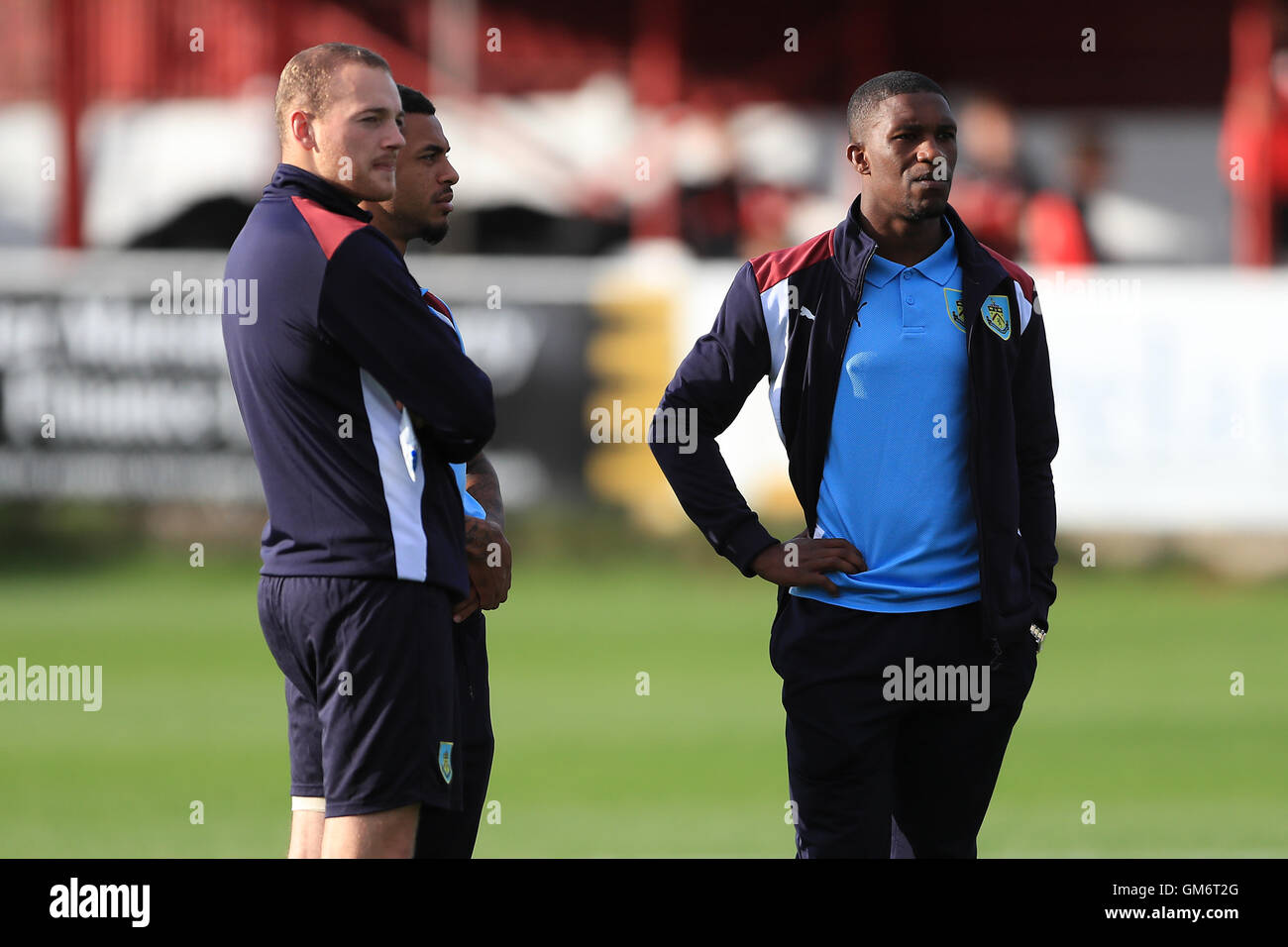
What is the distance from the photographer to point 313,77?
3529mm

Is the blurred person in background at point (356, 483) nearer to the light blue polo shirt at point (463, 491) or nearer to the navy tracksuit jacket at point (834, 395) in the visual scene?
the light blue polo shirt at point (463, 491)

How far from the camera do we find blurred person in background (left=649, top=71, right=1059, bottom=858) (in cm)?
375

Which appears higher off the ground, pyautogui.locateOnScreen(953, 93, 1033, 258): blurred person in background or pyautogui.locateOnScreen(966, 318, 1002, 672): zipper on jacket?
pyautogui.locateOnScreen(953, 93, 1033, 258): blurred person in background

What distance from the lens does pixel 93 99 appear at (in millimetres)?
17719

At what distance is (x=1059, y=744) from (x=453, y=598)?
5.15m

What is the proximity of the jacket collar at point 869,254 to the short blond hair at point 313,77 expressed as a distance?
1077 millimetres

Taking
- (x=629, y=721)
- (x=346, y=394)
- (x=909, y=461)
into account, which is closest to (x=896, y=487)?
(x=909, y=461)

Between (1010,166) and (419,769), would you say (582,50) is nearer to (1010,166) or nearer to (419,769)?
(1010,166)

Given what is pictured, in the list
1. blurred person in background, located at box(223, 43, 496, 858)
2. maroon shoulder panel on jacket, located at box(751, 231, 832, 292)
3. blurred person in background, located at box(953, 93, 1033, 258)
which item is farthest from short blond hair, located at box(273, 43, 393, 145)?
blurred person in background, located at box(953, 93, 1033, 258)

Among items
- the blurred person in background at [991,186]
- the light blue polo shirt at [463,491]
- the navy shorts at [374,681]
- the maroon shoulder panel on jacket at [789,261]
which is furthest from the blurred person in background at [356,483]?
the blurred person in background at [991,186]

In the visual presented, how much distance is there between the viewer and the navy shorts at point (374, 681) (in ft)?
11.0

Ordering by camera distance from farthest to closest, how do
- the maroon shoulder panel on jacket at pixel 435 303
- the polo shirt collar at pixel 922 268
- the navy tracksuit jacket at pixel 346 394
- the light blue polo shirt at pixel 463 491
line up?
the polo shirt collar at pixel 922 268
the maroon shoulder panel on jacket at pixel 435 303
the light blue polo shirt at pixel 463 491
the navy tracksuit jacket at pixel 346 394

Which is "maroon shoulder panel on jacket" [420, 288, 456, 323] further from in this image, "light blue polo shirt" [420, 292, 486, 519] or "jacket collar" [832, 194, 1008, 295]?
"jacket collar" [832, 194, 1008, 295]
